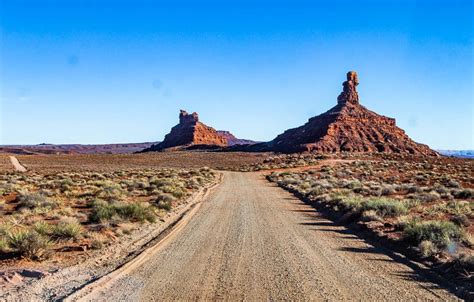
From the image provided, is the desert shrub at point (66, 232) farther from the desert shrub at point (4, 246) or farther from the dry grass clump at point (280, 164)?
the dry grass clump at point (280, 164)

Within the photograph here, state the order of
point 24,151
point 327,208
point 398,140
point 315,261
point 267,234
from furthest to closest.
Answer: point 24,151 < point 398,140 < point 327,208 < point 267,234 < point 315,261

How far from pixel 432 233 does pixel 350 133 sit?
397ft

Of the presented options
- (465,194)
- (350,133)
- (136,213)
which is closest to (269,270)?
(136,213)

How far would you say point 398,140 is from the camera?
131125mm

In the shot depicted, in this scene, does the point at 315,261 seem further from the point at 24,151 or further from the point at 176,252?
the point at 24,151

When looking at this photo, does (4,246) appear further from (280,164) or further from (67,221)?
(280,164)

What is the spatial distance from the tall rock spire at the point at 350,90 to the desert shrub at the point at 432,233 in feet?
476

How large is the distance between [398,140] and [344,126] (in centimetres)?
1636

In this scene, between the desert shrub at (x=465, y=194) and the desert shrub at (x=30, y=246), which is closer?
the desert shrub at (x=30, y=246)

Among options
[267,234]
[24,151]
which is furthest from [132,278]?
[24,151]

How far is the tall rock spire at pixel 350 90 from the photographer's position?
15412cm

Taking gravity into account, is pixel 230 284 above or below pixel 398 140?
below

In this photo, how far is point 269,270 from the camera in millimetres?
9844

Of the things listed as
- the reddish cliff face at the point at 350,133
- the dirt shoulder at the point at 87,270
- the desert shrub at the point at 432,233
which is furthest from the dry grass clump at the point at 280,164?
the desert shrub at the point at 432,233
